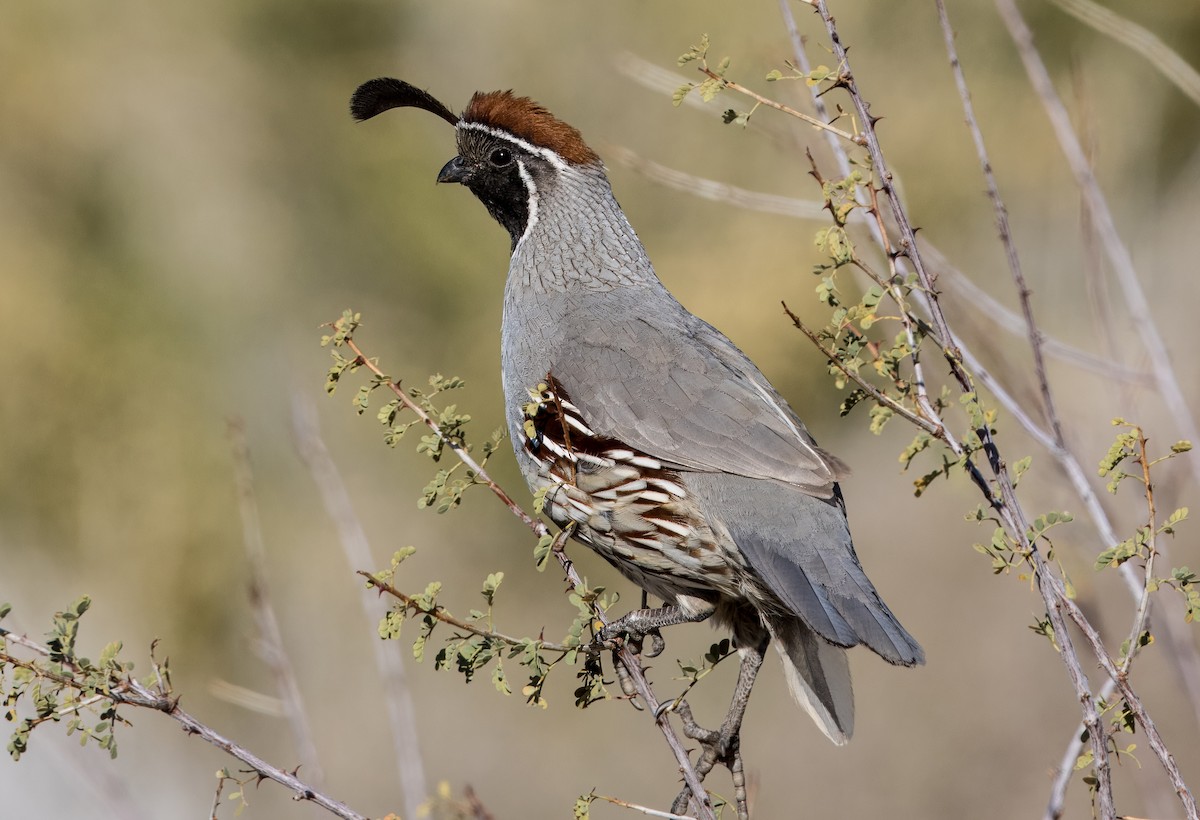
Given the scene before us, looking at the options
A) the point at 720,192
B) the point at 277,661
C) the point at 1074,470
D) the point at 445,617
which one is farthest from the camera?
the point at 720,192

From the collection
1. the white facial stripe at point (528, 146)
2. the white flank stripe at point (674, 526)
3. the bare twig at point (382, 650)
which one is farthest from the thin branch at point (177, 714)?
the white facial stripe at point (528, 146)

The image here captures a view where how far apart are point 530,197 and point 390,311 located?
448 centimetres

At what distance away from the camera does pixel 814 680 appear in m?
2.86

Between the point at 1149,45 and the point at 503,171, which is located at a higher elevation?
the point at 503,171

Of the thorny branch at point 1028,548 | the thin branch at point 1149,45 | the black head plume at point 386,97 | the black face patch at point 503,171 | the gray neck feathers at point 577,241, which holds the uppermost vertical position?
the black head plume at point 386,97

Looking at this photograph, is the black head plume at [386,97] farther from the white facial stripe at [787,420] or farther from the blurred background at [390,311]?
the blurred background at [390,311]

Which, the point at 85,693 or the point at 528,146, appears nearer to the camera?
the point at 85,693

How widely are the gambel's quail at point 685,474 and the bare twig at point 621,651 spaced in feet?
0.50

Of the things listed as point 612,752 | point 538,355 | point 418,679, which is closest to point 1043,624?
point 538,355

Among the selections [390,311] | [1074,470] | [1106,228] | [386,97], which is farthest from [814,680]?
[390,311]

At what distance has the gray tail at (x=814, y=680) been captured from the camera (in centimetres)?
283

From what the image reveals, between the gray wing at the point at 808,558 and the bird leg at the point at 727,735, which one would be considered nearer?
the gray wing at the point at 808,558

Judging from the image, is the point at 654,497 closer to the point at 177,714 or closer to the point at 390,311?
the point at 177,714

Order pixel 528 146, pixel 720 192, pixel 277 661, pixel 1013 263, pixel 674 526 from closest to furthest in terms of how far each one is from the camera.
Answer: pixel 1013 263, pixel 277 661, pixel 674 526, pixel 720 192, pixel 528 146
